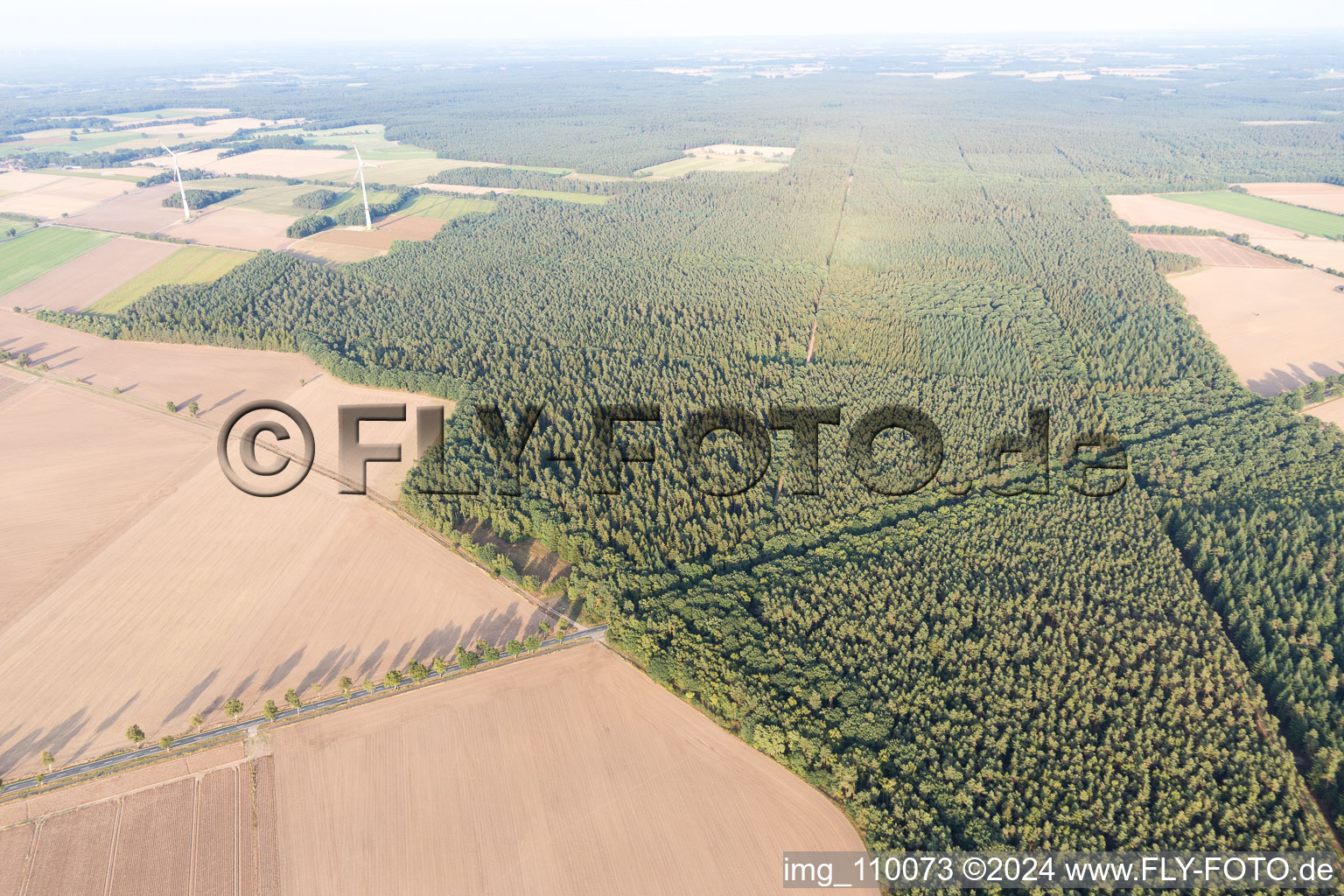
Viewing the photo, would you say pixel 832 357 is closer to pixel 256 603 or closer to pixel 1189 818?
pixel 1189 818

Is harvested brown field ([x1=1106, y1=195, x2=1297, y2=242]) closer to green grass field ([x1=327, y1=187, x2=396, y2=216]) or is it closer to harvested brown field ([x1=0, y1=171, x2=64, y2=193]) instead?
green grass field ([x1=327, y1=187, x2=396, y2=216])

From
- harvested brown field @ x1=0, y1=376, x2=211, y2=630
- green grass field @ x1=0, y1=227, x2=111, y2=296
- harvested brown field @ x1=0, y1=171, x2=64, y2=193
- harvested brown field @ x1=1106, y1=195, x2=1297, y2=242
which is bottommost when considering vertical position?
harvested brown field @ x1=0, y1=376, x2=211, y2=630

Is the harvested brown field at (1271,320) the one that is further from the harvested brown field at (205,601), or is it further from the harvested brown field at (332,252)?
the harvested brown field at (332,252)

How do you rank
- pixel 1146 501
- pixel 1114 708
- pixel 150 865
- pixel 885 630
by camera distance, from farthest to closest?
pixel 1146 501 < pixel 885 630 < pixel 1114 708 < pixel 150 865

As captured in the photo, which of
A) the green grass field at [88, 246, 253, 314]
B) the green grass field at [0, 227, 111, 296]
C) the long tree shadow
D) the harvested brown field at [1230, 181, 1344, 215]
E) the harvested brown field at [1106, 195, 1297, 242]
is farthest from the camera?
the harvested brown field at [1230, 181, 1344, 215]

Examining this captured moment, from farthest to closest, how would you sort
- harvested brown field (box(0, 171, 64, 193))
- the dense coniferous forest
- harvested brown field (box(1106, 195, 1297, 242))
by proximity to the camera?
1. harvested brown field (box(0, 171, 64, 193))
2. harvested brown field (box(1106, 195, 1297, 242))
3. the dense coniferous forest

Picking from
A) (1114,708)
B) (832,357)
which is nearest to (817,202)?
(832,357)

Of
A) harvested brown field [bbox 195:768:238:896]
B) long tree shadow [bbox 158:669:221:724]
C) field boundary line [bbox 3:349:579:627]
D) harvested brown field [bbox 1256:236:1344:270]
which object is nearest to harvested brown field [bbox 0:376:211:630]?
field boundary line [bbox 3:349:579:627]

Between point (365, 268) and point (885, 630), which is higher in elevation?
point (365, 268)

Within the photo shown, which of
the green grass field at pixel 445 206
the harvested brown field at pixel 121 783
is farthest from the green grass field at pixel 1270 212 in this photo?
the harvested brown field at pixel 121 783
